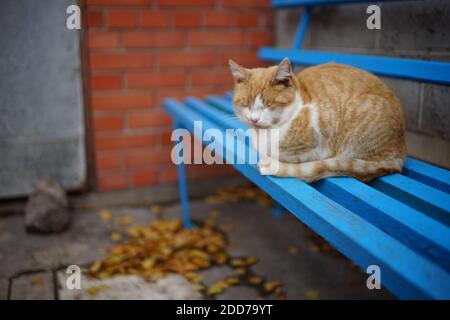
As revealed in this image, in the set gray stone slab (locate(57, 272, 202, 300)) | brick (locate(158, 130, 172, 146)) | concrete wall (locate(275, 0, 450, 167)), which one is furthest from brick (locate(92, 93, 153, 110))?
concrete wall (locate(275, 0, 450, 167))

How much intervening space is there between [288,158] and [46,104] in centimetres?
176

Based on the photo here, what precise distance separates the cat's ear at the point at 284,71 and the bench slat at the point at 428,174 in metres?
0.60

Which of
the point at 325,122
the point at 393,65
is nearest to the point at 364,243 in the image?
the point at 325,122

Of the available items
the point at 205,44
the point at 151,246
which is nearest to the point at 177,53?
the point at 205,44

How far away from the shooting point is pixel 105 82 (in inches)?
115

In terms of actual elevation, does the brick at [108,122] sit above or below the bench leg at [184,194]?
above

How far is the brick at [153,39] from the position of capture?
2906 mm

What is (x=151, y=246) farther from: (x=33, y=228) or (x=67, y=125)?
(x=67, y=125)

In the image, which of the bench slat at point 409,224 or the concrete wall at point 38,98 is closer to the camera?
the bench slat at point 409,224

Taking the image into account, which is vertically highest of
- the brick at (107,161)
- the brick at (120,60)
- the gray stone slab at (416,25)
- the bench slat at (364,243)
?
the gray stone slab at (416,25)

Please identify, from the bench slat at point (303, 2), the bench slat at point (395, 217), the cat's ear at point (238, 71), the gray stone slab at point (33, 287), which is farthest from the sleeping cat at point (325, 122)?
the gray stone slab at point (33, 287)

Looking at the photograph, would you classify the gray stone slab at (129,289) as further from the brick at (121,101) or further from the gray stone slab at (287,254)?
the brick at (121,101)

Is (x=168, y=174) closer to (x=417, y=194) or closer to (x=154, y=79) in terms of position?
(x=154, y=79)

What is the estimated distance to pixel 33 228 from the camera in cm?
267
